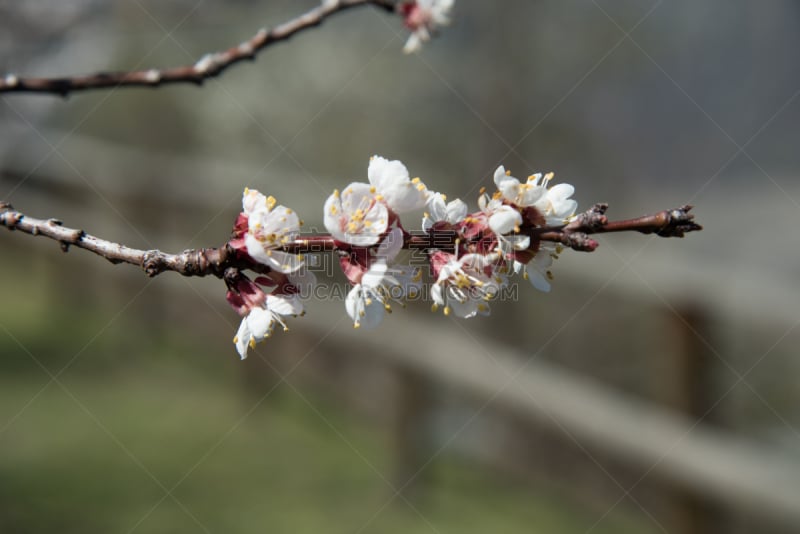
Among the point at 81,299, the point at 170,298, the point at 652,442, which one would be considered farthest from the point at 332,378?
the point at 81,299

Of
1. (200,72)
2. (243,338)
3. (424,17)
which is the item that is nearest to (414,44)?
(424,17)

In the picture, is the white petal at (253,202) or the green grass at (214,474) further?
the green grass at (214,474)

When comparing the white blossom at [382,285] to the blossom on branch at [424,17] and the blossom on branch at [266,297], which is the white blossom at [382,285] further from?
the blossom on branch at [424,17]

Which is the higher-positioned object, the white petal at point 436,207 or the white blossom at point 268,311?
the white petal at point 436,207

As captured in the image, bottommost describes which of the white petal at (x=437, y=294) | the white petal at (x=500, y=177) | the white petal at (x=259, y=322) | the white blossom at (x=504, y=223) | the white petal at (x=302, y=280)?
the white petal at (x=259, y=322)

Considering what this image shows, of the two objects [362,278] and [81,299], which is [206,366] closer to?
[81,299]

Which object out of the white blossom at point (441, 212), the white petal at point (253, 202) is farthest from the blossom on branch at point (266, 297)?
the white blossom at point (441, 212)
